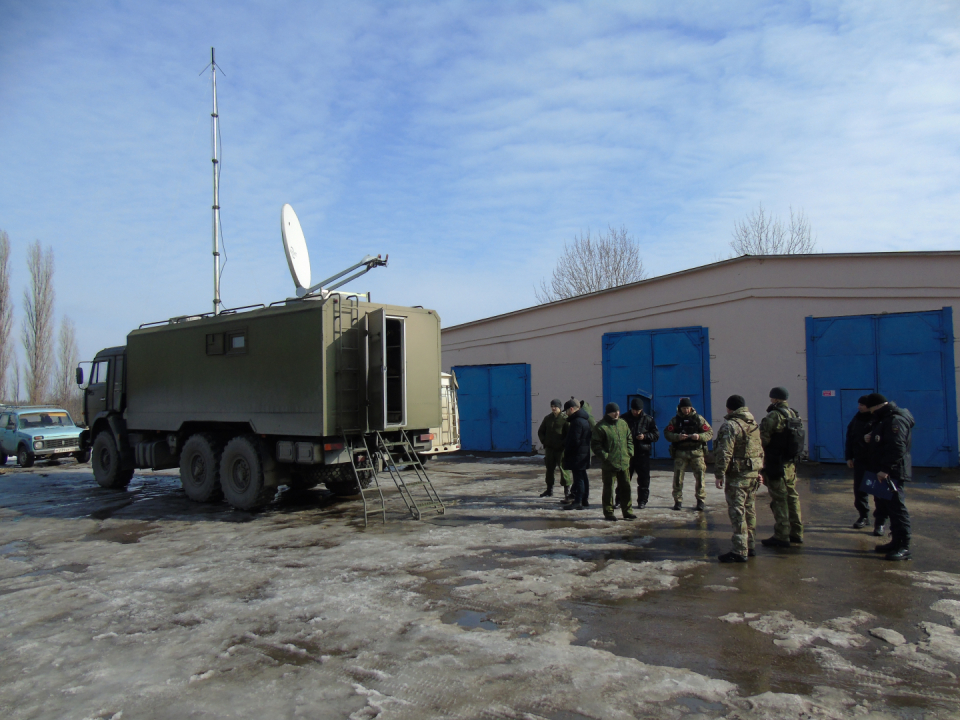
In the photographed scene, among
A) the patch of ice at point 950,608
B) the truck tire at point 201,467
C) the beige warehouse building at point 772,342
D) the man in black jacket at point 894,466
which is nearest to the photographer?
the patch of ice at point 950,608

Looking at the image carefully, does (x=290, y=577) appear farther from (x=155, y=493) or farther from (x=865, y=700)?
(x=155, y=493)

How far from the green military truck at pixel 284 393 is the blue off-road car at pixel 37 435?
933 centimetres

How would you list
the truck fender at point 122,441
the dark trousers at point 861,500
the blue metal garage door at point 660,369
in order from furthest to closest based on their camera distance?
the blue metal garage door at point 660,369 → the truck fender at point 122,441 → the dark trousers at point 861,500

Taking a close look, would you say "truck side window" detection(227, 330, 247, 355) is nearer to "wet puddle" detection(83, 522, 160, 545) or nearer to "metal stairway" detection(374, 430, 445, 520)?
"metal stairway" detection(374, 430, 445, 520)

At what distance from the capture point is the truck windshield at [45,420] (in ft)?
65.4

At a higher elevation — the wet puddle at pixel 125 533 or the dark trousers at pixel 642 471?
the dark trousers at pixel 642 471

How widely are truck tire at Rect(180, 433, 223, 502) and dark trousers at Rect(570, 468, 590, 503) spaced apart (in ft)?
19.2

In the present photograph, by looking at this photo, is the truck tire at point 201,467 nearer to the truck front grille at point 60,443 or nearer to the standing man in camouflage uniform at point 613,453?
the standing man in camouflage uniform at point 613,453

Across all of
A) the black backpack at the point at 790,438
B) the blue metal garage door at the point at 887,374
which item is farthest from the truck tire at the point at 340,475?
the blue metal garage door at the point at 887,374

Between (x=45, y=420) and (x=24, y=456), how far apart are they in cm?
146

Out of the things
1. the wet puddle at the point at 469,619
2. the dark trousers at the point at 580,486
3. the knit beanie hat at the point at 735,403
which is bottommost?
the wet puddle at the point at 469,619

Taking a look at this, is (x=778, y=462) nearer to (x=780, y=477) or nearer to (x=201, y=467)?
(x=780, y=477)

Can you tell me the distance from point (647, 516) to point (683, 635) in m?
4.47

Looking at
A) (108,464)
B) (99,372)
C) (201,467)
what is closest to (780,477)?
(201,467)
